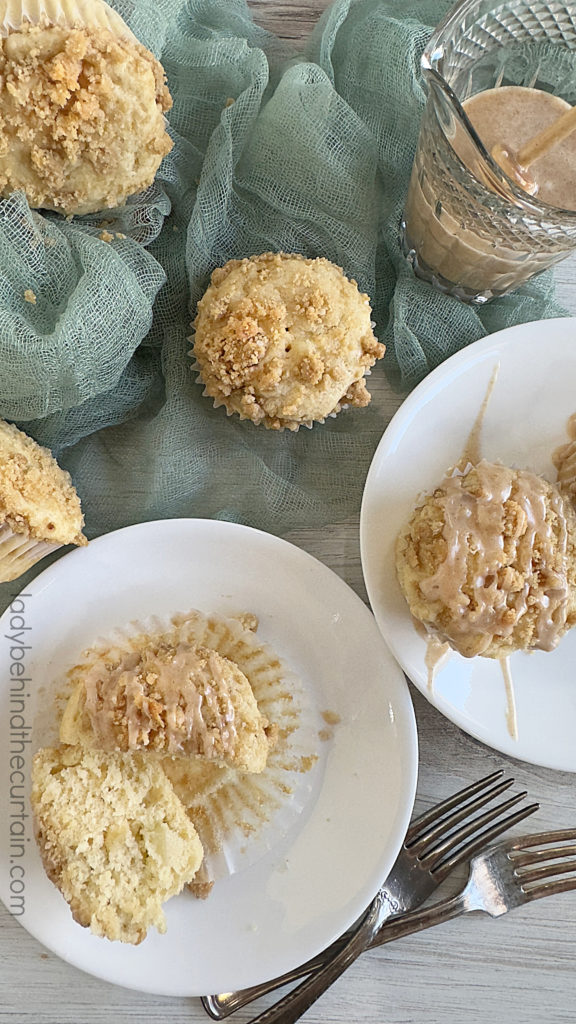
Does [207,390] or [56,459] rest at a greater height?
[207,390]

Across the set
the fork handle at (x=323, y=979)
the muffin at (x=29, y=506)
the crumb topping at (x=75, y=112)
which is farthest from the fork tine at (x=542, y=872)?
the crumb topping at (x=75, y=112)

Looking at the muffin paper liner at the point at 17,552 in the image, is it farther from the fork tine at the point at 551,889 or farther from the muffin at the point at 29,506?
the fork tine at the point at 551,889

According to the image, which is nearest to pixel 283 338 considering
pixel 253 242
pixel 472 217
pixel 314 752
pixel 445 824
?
pixel 253 242

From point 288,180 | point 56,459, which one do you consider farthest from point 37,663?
point 288,180

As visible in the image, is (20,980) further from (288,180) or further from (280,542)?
(288,180)

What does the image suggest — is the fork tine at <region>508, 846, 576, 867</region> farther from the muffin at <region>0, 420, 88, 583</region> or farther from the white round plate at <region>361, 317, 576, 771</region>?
the muffin at <region>0, 420, 88, 583</region>

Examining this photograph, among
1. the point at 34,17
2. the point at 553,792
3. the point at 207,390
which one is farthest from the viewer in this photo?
the point at 553,792
